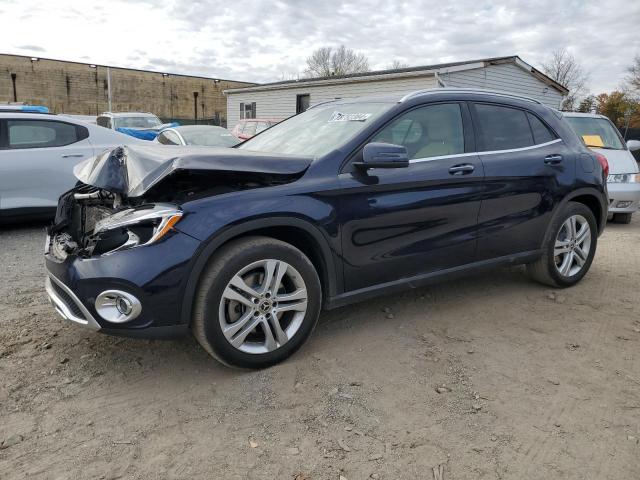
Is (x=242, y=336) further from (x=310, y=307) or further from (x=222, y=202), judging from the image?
(x=222, y=202)

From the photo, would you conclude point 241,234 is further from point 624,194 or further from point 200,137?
point 200,137

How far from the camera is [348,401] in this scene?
2.71 metres

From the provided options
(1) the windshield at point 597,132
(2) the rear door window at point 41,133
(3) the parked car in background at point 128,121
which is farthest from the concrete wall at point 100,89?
(2) the rear door window at point 41,133

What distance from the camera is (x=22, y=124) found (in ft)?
20.5

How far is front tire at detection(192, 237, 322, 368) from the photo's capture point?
2.72 meters

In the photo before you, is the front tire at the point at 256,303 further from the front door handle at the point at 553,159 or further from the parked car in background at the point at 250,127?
the parked car in background at the point at 250,127

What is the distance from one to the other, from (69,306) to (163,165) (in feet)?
3.09

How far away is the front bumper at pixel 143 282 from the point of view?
101 inches

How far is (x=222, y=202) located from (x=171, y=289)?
21.4 inches

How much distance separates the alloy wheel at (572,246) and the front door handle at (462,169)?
1297mm

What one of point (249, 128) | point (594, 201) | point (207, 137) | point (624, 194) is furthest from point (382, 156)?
point (249, 128)

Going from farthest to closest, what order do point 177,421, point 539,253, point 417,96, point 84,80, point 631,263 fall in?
1. point 84,80
2. point 631,263
3. point 539,253
4. point 417,96
5. point 177,421

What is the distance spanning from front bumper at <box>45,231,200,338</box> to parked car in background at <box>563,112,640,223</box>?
720 cm

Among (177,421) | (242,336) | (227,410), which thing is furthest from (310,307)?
(177,421)
